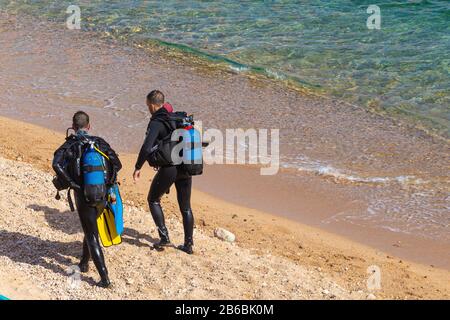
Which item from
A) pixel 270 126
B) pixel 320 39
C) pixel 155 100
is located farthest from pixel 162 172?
pixel 320 39

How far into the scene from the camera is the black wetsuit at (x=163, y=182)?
7.34 meters

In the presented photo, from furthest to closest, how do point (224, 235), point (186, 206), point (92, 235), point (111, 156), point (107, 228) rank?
point (224, 235)
point (186, 206)
point (107, 228)
point (92, 235)
point (111, 156)

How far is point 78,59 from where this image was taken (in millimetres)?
15938

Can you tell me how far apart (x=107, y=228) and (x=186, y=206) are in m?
0.92

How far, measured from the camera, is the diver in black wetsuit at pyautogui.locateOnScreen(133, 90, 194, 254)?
24.1 ft

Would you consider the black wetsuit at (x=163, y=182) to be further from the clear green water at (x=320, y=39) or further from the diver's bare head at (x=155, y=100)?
the clear green water at (x=320, y=39)

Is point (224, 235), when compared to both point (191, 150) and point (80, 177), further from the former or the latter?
point (80, 177)

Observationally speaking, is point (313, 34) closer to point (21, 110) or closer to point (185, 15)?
point (185, 15)

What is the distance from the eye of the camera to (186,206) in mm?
7816

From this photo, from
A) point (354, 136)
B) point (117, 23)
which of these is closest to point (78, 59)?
point (117, 23)

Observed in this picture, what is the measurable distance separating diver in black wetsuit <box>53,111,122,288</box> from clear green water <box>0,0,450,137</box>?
23.8 feet

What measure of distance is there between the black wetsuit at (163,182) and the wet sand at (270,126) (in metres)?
1.98

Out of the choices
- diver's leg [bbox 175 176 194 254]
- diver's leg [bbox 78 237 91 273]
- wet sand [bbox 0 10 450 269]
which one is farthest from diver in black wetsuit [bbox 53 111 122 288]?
wet sand [bbox 0 10 450 269]

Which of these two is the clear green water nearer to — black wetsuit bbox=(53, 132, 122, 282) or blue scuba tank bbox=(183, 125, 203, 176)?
blue scuba tank bbox=(183, 125, 203, 176)
